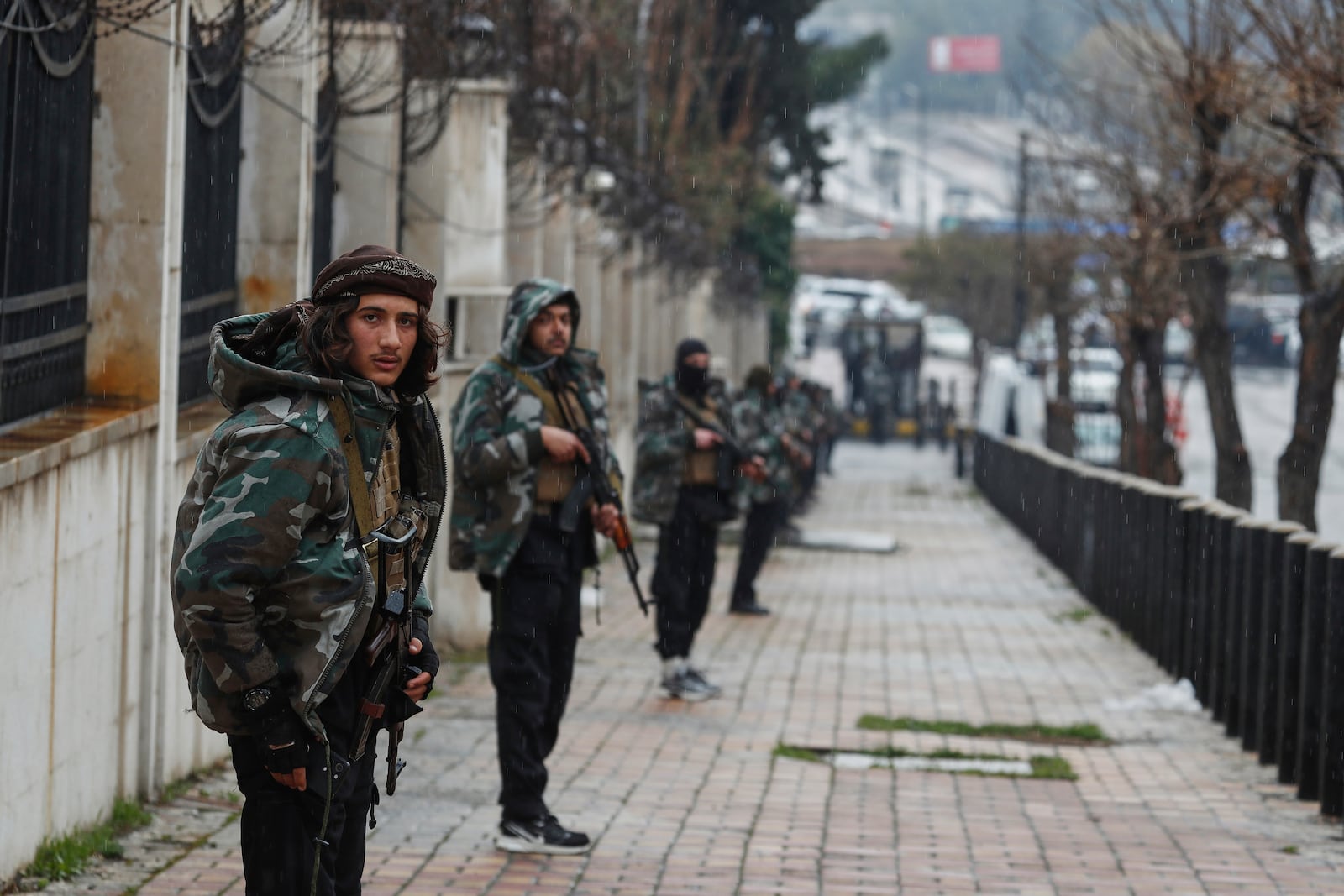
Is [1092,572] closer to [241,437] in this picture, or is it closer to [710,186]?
[710,186]

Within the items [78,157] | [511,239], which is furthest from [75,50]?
[511,239]

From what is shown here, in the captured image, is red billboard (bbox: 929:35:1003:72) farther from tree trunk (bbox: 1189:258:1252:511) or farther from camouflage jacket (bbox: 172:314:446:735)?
camouflage jacket (bbox: 172:314:446:735)

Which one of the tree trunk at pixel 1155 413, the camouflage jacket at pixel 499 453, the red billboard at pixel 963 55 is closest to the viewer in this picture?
the camouflage jacket at pixel 499 453

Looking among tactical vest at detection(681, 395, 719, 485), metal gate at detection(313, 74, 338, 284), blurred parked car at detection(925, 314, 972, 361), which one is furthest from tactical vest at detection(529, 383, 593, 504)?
blurred parked car at detection(925, 314, 972, 361)

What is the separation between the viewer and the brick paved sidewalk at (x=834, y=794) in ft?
21.2

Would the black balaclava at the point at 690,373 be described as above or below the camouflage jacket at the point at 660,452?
above

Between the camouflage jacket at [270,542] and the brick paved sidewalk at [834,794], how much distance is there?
2101 mm

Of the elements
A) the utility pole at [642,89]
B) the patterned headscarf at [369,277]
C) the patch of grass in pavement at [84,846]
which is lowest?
the patch of grass in pavement at [84,846]

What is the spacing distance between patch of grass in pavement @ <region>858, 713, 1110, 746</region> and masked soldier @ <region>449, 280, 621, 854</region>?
324cm

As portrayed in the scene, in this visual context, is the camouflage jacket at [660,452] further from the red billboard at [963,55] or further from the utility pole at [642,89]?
the red billboard at [963,55]

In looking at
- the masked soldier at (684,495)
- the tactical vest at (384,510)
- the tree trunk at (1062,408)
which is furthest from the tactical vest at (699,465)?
the tree trunk at (1062,408)

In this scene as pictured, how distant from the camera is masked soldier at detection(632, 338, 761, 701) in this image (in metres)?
10.5

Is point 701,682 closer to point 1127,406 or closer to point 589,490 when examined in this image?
point 589,490

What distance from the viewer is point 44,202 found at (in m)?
6.69
